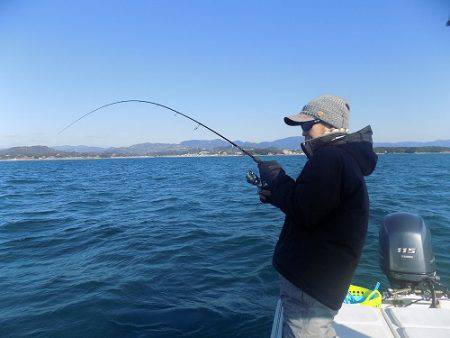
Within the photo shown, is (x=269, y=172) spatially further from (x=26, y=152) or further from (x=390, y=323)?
(x=26, y=152)

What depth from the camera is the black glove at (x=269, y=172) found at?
2738mm

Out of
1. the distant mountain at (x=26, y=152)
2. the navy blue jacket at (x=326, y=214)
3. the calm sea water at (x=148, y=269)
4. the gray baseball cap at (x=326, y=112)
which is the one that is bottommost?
the calm sea water at (x=148, y=269)

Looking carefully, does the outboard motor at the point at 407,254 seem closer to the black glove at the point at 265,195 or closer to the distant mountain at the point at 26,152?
the black glove at the point at 265,195

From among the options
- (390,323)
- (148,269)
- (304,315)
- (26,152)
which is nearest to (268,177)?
(304,315)

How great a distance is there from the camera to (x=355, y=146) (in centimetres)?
253

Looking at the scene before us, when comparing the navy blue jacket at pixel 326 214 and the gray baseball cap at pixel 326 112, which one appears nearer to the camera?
the navy blue jacket at pixel 326 214

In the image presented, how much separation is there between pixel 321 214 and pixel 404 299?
281 centimetres

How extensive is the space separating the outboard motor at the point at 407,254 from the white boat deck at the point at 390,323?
27.7 inches

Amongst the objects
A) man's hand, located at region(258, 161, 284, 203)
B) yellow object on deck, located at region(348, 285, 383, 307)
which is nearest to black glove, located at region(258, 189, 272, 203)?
man's hand, located at region(258, 161, 284, 203)

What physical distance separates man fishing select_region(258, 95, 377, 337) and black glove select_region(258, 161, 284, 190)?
2 centimetres

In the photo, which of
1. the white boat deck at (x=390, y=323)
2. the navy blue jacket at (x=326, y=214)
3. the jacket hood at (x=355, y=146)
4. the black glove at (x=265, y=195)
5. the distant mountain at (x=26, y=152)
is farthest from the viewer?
the distant mountain at (x=26, y=152)

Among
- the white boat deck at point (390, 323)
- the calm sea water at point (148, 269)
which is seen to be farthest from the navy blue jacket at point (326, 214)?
the calm sea water at point (148, 269)

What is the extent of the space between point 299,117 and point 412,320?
2344mm

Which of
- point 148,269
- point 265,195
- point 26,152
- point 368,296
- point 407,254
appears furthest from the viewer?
point 26,152
